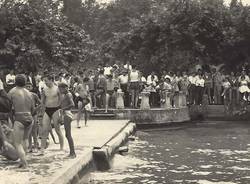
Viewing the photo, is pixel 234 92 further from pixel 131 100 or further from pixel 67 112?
pixel 67 112

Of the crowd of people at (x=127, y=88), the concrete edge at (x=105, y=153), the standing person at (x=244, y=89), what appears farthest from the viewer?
the standing person at (x=244, y=89)

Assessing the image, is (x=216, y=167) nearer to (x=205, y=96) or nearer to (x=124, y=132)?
(x=124, y=132)

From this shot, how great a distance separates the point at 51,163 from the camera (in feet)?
40.9

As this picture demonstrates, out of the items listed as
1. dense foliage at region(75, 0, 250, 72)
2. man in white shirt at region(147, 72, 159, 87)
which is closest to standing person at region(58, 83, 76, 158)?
man in white shirt at region(147, 72, 159, 87)

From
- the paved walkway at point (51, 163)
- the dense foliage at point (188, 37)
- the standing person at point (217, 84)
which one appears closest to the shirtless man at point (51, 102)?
the paved walkway at point (51, 163)

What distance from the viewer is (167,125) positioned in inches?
1076

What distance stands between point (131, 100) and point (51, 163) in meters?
15.7

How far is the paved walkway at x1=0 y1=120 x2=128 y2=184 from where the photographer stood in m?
10.6

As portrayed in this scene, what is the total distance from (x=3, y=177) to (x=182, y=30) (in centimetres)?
2296

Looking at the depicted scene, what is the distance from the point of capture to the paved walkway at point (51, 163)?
34.9ft

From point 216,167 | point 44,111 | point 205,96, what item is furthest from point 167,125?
point 44,111

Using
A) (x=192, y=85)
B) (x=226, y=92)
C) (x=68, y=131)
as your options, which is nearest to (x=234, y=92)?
(x=226, y=92)

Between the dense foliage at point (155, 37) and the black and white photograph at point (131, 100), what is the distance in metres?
0.06

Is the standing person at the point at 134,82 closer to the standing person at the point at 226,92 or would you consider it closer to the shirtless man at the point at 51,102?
the standing person at the point at 226,92
